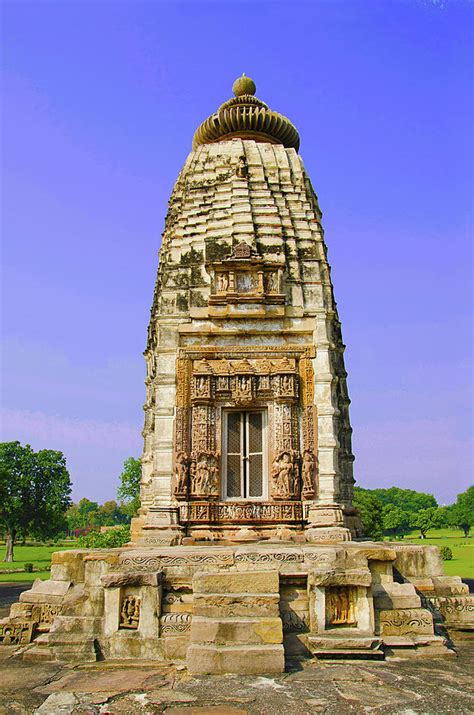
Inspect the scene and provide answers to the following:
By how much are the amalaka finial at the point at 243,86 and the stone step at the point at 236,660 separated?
14559mm

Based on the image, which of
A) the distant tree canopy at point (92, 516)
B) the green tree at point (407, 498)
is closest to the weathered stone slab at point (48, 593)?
the distant tree canopy at point (92, 516)

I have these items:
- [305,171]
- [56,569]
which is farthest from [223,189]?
[56,569]

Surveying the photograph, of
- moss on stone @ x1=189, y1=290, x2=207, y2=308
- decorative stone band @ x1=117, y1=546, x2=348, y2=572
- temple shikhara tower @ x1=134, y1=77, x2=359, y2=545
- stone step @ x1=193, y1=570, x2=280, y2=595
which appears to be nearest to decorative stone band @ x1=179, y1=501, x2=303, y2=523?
temple shikhara tower @ x1=134, y1=77, x2=359, y2=545

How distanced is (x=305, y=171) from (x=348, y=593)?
10.0m

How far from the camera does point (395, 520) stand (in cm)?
6078

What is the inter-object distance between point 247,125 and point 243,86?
2.08 m

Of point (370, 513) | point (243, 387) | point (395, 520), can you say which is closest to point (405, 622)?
point (243, 387)

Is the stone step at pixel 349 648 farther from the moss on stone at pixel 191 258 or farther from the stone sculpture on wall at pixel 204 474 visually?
the moss on stone at pixel 191 258

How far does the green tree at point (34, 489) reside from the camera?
1646 inches

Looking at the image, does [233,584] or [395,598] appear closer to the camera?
[233,584]

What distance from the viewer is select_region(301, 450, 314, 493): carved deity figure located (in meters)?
10.4

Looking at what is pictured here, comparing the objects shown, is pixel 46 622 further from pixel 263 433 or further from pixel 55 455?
pixel 55 455

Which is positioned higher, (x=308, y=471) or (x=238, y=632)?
(x=308, y=471)

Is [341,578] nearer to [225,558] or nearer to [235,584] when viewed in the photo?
[235,584]
